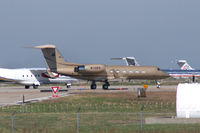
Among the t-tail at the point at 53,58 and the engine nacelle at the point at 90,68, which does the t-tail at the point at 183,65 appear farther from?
the t-tail at the point at 53,58

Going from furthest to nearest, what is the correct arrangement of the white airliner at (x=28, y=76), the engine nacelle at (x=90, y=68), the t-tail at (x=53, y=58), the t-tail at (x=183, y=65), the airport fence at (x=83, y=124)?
the t-tail at (x=183, y=65)
the white airliner at (x=28, y=76)
the t-tail at (x=53, y=58)
the engine nacelle at (x=90, y=68)
the airport fence at (x=83, y=124)

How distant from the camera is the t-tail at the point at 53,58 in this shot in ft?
241

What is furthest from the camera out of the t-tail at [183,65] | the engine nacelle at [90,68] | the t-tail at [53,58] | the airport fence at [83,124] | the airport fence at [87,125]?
the t-tail at [183,65]

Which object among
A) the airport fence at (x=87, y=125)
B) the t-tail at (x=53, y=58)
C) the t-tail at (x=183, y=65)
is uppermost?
the t-tail at (x=183, y=65)

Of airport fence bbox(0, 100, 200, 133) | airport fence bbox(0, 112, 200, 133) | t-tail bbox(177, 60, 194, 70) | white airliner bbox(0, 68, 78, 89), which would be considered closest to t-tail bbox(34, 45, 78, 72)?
white airliner bbox(0, 68, 78, 89)

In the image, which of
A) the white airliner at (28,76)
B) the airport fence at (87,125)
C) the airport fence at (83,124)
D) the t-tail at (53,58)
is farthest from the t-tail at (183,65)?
the airport fence at (87,125)

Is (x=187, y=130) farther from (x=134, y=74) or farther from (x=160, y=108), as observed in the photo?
(x=134, y=74)

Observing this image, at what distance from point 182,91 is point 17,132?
36.7ft

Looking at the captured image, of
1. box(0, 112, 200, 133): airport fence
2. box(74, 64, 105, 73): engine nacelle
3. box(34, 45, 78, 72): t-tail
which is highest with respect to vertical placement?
box(34, 45, 78, 72): t-tail

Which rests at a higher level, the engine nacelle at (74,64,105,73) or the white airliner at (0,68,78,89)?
the engine nacelle at (74,64,105,73)

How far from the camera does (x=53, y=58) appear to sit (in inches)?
2896

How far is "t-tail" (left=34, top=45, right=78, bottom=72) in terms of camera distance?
241 ft

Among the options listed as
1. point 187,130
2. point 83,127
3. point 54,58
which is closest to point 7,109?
point 83,127

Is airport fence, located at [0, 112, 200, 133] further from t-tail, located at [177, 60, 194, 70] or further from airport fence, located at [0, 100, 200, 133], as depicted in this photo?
t-tail, located at [177, 60, 194, 70]
